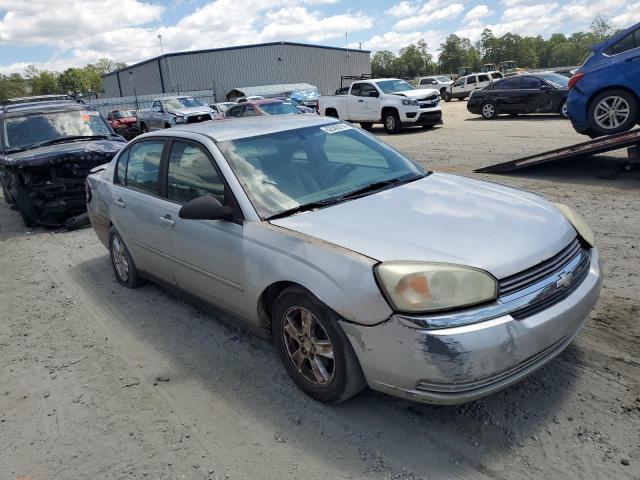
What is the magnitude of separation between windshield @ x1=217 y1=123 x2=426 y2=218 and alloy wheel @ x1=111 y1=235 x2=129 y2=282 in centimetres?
204

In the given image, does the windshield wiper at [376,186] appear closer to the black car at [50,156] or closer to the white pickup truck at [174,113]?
the black car at [50,156]

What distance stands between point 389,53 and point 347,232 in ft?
389

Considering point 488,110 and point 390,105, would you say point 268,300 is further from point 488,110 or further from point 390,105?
point 488,110

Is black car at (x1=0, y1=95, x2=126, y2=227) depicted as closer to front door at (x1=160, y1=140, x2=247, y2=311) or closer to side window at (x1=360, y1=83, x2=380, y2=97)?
front door at (x1=160, y1=140, x2=247, y2=311)

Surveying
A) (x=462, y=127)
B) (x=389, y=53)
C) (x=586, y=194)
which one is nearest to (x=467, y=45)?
(x=389, y=53)

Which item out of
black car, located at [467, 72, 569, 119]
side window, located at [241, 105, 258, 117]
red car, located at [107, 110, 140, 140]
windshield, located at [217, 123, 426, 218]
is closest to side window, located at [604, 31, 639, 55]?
windshield, located at [217, 123, 426, 218]

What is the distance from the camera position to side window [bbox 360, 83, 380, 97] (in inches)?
744

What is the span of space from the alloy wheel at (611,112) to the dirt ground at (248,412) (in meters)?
4.91

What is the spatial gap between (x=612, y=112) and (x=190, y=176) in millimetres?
7813

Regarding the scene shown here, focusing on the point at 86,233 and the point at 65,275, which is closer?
the point at 65,275

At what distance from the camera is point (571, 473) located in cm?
236

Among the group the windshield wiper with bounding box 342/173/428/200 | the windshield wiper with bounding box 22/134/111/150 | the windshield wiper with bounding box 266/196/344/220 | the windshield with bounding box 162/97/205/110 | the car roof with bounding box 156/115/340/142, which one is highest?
the windshield with bounding box 162/97/205/110

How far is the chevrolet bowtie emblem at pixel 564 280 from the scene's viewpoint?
2.72 metres

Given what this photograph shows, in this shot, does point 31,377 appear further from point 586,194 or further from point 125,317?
point 586,194
